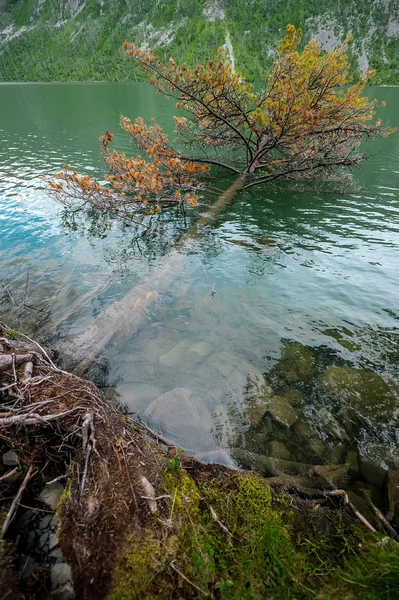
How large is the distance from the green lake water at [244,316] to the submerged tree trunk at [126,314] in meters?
0.19

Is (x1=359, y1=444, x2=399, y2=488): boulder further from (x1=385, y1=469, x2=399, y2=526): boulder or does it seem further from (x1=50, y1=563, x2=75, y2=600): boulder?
(x1=50, y1=563, x2=75, y2=600): boulder

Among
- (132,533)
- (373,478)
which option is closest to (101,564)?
(132,533)

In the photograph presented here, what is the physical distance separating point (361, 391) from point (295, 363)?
1485 mm

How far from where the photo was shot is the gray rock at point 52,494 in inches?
125

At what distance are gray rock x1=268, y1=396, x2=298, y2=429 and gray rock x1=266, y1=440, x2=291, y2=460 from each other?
17.9 inches

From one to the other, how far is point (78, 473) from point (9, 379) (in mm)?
2092

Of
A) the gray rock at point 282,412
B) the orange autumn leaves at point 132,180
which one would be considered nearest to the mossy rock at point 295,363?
the gray rock at point 282,412

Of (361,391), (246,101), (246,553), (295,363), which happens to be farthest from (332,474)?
(246,101)

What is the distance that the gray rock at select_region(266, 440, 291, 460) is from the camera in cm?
519

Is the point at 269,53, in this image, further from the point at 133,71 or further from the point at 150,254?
the point at 150,254

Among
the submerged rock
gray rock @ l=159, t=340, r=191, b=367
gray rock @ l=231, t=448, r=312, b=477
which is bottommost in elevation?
gray rock @ l=231, t=448, r=312, b=477

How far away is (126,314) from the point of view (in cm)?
829

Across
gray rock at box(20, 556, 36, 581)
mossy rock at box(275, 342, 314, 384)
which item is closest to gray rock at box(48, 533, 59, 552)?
gray rock at box(20, 556, 36, 581)

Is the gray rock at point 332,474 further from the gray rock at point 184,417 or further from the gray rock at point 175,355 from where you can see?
the gray rock at point 175,355
